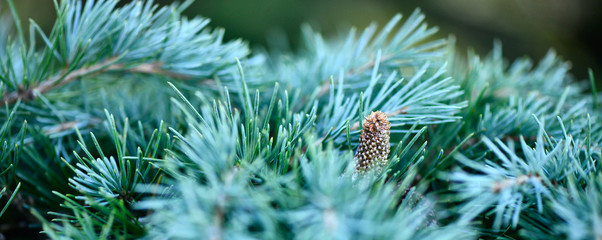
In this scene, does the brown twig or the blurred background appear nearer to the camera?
the brown twig

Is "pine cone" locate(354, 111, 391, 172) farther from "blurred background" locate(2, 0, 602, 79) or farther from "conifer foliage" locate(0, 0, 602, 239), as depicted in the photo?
"blurred background" locate(2, 0, 602, 79)

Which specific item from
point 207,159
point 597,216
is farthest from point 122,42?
point 597,216

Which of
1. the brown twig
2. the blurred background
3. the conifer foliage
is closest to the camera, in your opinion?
the conifer foliage

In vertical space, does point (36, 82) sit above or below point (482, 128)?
below

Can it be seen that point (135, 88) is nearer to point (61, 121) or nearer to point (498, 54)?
point (61, 121)

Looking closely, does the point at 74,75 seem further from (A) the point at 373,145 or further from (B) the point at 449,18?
(B) the point at 449,18

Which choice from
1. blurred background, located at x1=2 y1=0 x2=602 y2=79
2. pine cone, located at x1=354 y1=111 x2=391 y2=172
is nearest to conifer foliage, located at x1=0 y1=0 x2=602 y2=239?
pine cone, located at x1=354 y1=111 x2=391 y2=172

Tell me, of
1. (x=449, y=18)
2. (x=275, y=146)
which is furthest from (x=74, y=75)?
(x=449, y=18)
